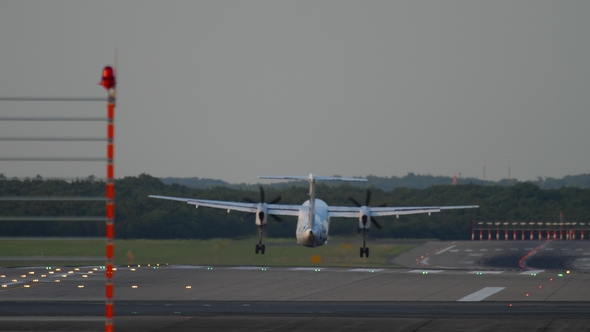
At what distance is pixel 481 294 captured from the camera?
3219 cm

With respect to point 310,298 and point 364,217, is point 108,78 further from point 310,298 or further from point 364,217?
point 364,217

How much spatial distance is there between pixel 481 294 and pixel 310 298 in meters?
6.98

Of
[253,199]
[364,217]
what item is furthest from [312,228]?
[253,199]

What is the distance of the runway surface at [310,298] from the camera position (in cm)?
2239

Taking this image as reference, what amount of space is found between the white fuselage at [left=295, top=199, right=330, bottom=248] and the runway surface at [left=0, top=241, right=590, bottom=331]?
1681 millimetres

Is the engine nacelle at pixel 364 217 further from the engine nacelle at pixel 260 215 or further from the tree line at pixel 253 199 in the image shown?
the tree line at pixel 253 199

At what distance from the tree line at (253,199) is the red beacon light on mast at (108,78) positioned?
1.82m

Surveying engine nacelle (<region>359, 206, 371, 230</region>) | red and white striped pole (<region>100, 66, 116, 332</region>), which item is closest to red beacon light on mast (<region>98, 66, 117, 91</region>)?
red and white striped pole (<region>100, 66, 116, 332</region>)

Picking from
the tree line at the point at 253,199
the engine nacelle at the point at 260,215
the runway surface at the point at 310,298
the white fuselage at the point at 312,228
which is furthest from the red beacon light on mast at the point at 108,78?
the engine nacelle at the point at 260,215

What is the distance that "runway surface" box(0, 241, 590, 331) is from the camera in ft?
73.5

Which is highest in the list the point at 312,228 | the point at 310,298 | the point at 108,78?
the point at 108,78
